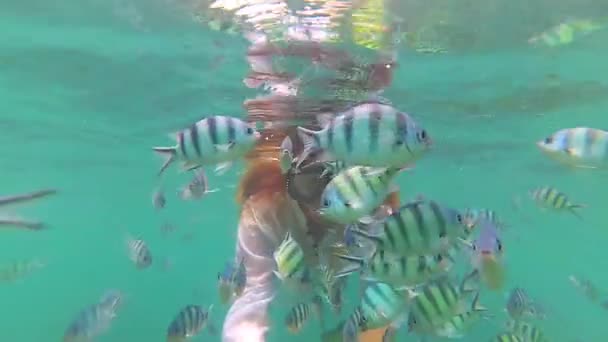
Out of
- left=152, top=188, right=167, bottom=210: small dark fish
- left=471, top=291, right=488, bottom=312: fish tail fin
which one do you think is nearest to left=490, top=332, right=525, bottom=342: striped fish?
left=471, top=291, right=488, bottom=312: fish tail fin

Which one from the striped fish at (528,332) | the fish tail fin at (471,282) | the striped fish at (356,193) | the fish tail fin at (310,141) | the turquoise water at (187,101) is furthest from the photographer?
the turquoise water at (187,101)

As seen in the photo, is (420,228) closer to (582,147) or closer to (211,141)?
(211,141)

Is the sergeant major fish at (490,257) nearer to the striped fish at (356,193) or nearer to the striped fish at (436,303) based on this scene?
the striped fish at (436,303)

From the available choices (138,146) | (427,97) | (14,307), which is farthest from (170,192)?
(14,307)

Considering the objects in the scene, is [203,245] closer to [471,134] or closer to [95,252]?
[95,252]

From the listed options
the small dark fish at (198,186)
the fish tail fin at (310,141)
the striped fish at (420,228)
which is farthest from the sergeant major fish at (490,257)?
the small dark fish at (198,186)

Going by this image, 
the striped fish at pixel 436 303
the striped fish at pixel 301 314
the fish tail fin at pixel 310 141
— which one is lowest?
the striped fish at pixel 301 314

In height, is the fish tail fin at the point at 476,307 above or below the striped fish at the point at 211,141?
below

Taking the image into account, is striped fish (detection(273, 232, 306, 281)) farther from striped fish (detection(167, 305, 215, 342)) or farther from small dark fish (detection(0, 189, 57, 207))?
small dark fish (detection(0, 189, 57, 207))
